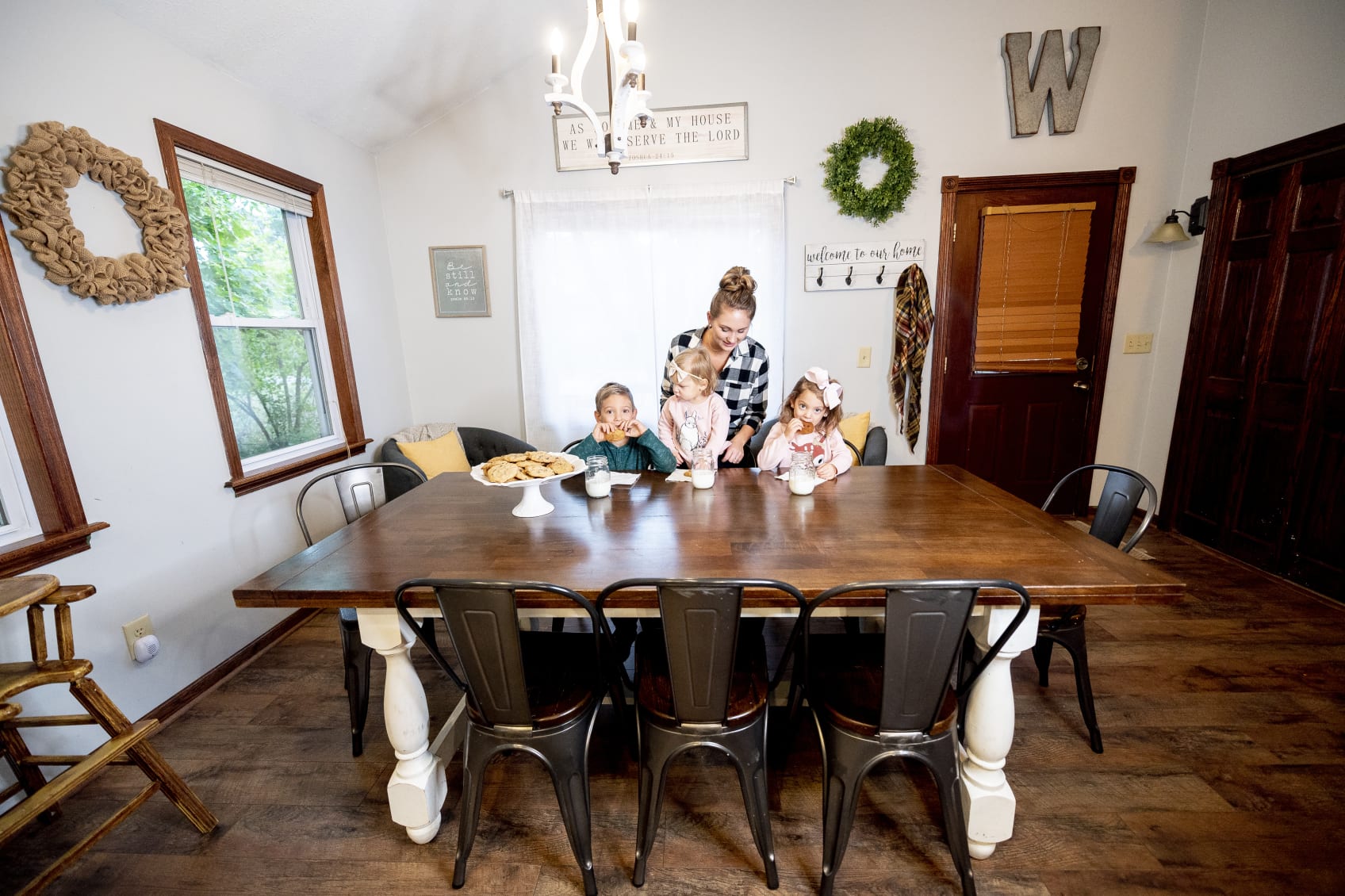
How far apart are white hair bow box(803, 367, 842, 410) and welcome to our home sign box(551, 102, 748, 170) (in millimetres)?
1890

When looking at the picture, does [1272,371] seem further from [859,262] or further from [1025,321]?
[859,262]

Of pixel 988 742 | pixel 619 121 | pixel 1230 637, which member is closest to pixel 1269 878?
pixel 988 742

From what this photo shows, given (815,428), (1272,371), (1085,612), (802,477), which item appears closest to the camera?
(1085,612)

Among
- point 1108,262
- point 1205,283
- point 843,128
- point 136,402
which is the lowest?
point 136,402

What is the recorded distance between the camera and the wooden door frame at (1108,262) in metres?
2.99

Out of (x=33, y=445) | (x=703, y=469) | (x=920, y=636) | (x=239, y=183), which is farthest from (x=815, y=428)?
(x=239, y=183)

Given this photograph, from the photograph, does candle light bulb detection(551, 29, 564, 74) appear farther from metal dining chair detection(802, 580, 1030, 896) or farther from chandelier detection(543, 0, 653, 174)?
metal dining chair detection(802, 580, 1030, 896)

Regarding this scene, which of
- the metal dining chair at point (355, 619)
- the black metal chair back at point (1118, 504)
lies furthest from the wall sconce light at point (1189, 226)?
the metal dining chair at point (355, 619)

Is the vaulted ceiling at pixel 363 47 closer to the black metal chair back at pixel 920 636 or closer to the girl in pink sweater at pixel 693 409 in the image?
the girl in pink sweater at pixel 693 409

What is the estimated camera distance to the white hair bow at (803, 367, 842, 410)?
183 centimetres

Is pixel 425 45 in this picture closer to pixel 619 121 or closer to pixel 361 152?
pixel 361 152

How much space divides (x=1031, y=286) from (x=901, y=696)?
305 cm

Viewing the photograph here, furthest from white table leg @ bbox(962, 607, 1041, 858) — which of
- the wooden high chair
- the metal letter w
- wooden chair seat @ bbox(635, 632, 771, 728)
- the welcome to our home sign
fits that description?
the metal letter w

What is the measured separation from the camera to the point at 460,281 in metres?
3.32
